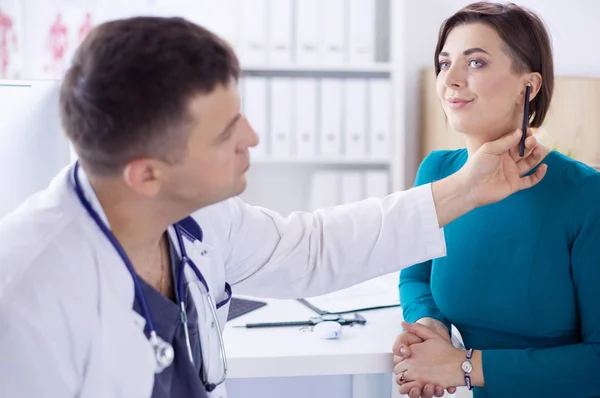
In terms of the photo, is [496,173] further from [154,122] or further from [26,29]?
[26,29]

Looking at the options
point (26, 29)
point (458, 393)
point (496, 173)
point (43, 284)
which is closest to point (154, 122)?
point (43, 284)

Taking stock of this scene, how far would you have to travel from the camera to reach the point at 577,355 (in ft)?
3.95

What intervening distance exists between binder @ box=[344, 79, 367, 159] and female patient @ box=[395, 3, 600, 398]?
1.32 m

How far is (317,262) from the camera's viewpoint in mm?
1266

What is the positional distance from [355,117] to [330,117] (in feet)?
0.34

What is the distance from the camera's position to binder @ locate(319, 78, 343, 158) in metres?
2.72

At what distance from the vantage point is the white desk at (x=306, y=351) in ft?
3.98

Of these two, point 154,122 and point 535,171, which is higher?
point 154,122

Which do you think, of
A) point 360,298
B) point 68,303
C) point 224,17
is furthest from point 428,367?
point 224,17

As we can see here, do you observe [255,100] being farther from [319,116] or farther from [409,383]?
[409,383]

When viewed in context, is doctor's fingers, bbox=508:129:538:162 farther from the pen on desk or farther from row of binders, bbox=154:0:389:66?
row of binders, bbox=154:0:389:66

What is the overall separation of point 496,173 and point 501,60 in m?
0.24

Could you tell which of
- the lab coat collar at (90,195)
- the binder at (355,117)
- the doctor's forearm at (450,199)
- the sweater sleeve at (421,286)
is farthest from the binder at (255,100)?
the lab coat collar at (90,195)

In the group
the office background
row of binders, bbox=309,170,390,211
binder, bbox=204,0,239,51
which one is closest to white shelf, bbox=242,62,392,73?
the office background
